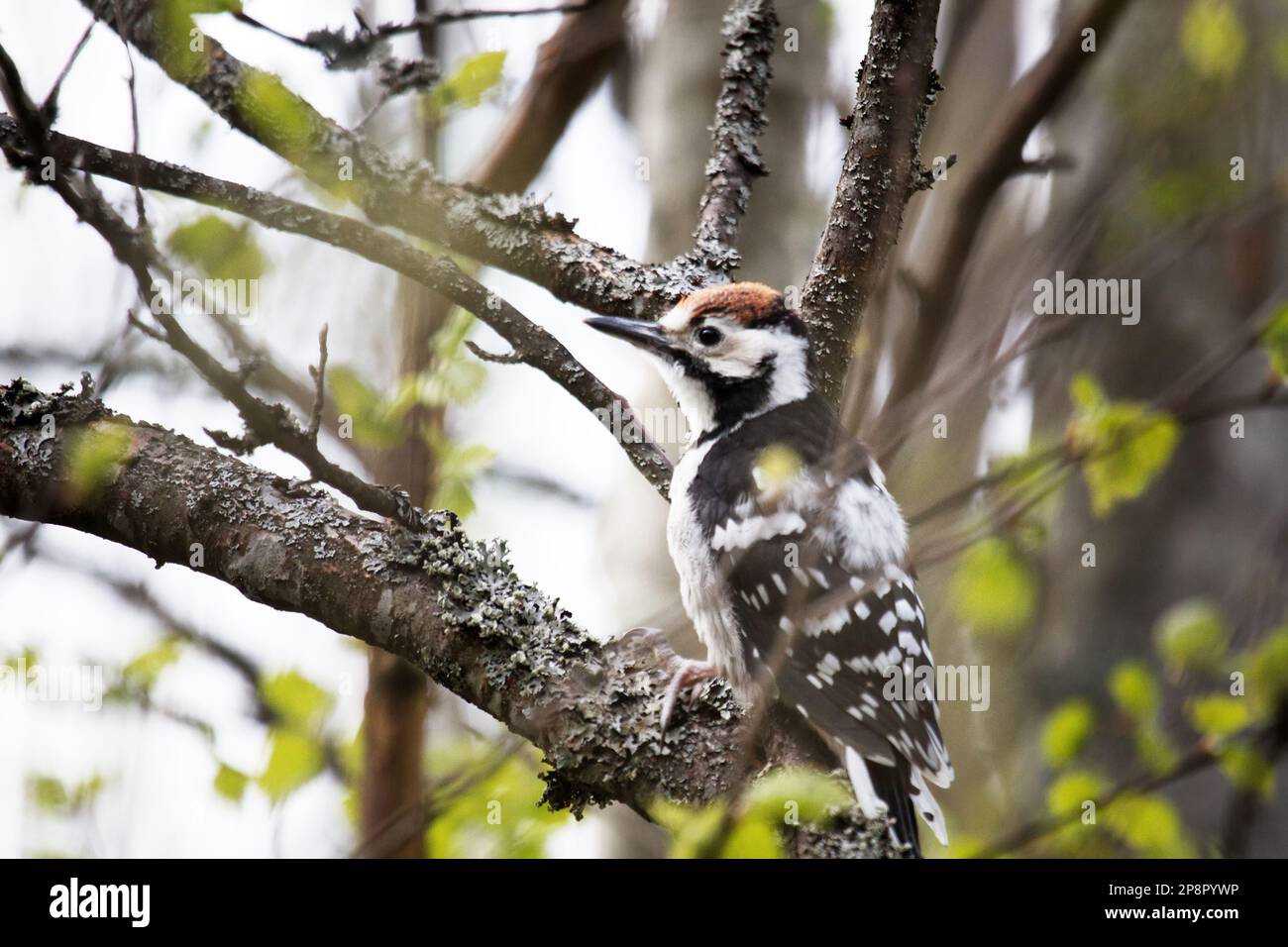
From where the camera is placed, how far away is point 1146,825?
1.92 metres

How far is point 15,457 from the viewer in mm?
1717

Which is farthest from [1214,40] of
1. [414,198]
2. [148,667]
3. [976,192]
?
[148,667]

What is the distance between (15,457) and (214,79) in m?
0.81

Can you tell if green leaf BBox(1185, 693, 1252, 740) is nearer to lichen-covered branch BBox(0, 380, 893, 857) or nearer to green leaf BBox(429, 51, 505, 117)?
lichen-covered branch BBox(0, 380, 893, 857)

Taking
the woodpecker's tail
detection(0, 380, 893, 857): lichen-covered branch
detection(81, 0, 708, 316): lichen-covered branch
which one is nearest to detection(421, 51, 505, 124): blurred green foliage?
detection(81, 0, 708, 316): lichen-covered branch

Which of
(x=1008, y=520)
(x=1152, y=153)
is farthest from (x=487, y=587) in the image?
(x=1152, y=153)

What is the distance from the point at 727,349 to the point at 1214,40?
→ 4.66 ft

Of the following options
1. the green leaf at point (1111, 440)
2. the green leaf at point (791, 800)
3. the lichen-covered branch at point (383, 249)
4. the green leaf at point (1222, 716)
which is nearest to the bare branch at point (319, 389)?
the lichen-covered branch at point (383, 249)

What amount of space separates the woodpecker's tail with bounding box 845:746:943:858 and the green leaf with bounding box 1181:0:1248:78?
6.29 feet

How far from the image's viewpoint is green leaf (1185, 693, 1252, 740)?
1.98m

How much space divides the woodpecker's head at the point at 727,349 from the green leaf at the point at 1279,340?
32.5 inches

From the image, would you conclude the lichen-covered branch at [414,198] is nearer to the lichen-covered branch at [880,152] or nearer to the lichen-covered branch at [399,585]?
the lichen-covered branch at [880,152]
